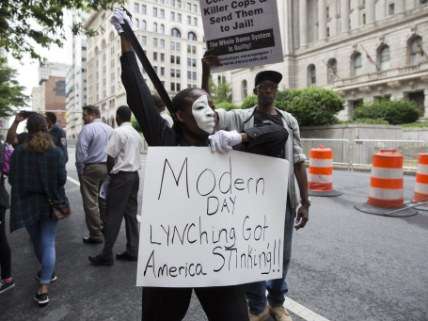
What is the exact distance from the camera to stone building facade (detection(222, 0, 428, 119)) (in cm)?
3300

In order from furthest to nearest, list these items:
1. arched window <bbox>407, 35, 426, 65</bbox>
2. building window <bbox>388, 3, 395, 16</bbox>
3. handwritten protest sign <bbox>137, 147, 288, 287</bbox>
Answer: building window <bbox>388, 3, 395, 16</bbox> < arched window <bbox>407, 35, 426, 65</bbox> < handwritten protest sign <bbox>137, 147, 288, 287</bbox>

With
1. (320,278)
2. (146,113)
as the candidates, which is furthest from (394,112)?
(146,113)

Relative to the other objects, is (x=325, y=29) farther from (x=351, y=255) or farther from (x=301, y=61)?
(x=351, y=255)

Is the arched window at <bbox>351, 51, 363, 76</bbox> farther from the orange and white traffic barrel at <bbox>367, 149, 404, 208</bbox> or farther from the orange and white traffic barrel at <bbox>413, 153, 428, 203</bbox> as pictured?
the orange and white traffic barrel at <bbox>367, 149, 404, 208</bbox>

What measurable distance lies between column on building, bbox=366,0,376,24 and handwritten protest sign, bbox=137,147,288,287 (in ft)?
143

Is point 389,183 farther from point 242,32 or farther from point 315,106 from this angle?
point 315,106

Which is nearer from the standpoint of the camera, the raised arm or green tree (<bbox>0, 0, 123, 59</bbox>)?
→ the raised arm

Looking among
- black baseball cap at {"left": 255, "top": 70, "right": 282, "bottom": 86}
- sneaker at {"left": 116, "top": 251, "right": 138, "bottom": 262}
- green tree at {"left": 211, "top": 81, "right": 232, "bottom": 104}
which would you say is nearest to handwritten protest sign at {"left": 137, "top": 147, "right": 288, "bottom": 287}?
black baseball cap at {"left": 255, "top": 70, "right": 282, "bottom": 86}

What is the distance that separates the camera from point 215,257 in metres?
1.75

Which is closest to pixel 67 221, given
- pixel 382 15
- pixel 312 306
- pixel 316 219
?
pixel 316 219

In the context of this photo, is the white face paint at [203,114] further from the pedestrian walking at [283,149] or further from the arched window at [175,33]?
the arched window at [175,33]

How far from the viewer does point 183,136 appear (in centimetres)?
190

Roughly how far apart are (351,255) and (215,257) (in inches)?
125

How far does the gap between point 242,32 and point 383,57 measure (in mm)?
39513
